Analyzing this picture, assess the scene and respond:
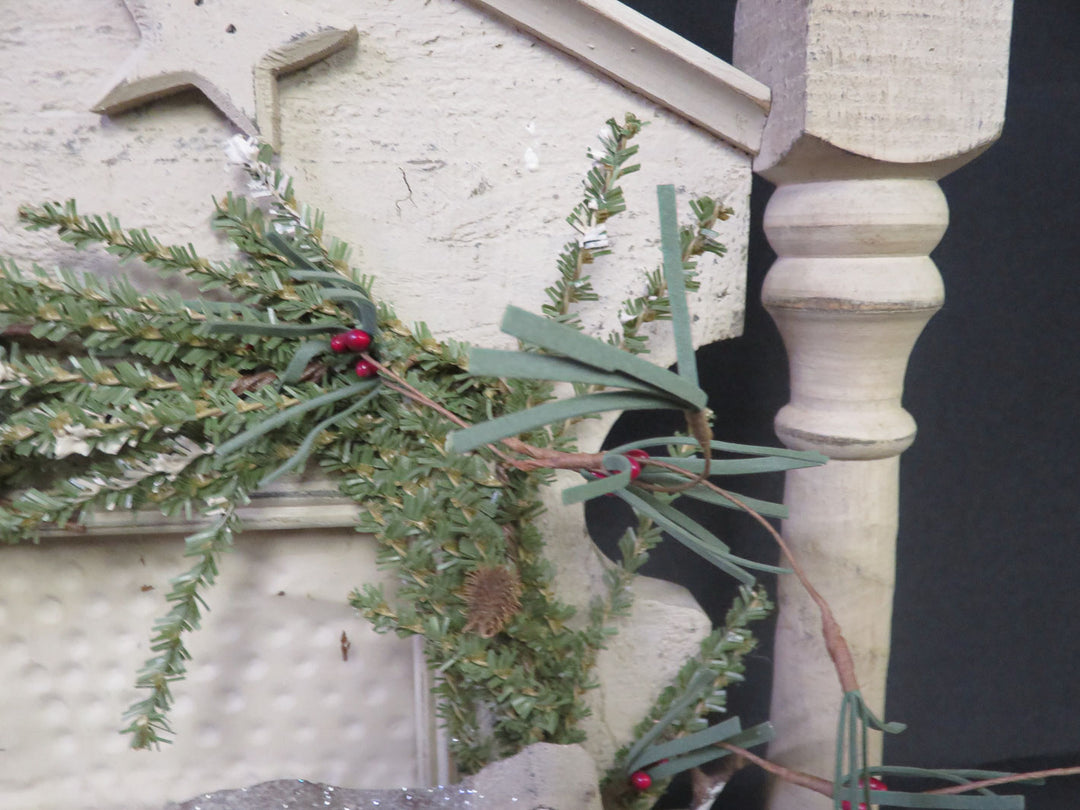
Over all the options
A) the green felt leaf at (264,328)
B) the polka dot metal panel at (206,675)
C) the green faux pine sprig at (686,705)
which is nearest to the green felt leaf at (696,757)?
the green faux pine sprig at (686,705)

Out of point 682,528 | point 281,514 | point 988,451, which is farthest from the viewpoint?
point 988,451

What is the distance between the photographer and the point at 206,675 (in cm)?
56

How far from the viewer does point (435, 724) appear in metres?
0.57

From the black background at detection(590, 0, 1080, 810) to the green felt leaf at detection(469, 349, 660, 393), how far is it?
484 mm

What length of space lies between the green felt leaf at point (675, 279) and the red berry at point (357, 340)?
21cm

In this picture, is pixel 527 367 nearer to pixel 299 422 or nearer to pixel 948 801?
pixel 299 422

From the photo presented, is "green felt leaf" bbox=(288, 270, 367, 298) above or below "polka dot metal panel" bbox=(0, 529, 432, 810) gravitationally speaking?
above

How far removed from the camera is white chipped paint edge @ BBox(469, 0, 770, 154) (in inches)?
19.5

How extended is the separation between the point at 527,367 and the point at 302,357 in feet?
0.73

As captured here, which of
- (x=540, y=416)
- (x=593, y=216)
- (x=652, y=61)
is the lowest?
(x=540, y=416)

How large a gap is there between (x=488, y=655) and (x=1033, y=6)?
0.90 metres

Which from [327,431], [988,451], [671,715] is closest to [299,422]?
[327,431]

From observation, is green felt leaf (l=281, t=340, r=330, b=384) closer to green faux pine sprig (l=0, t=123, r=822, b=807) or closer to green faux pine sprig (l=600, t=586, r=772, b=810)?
green faux pine sprig (l=0, t=123, r=822, b=807)

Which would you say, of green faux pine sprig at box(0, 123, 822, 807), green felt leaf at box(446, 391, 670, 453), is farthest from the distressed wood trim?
green felt leaf at box(446, 391, 670, 453)
